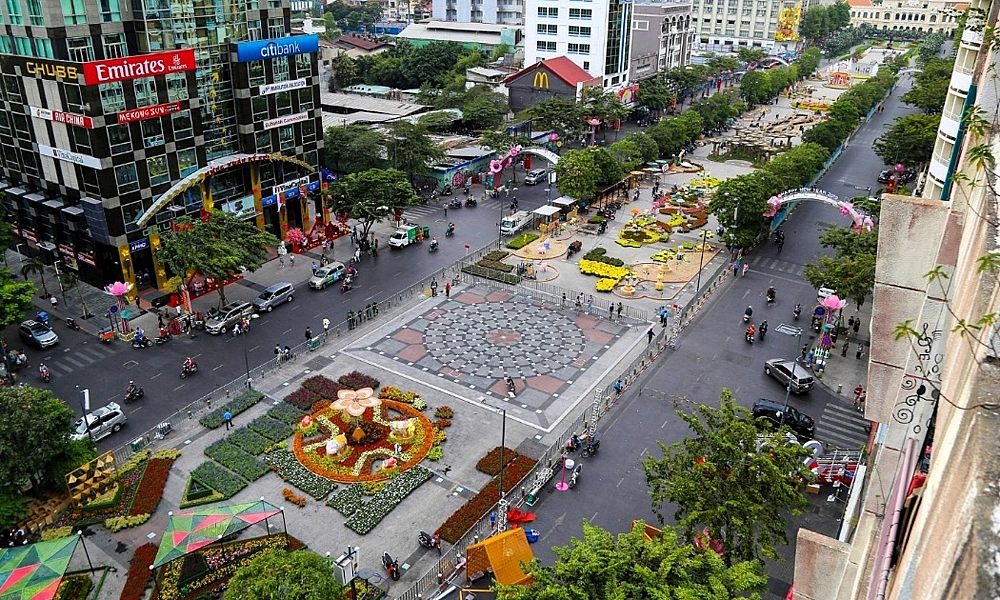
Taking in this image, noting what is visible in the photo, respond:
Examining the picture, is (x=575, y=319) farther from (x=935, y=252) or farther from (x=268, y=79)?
(x=935, y=252)

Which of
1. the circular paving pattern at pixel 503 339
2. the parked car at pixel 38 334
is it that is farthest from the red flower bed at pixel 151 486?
the circular paving pattern at pixel 503 339

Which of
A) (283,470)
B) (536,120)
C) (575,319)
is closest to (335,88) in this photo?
(536,120)

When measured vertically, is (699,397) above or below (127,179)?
below

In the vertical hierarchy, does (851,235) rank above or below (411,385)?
above

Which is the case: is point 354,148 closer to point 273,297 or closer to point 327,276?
point 327,276

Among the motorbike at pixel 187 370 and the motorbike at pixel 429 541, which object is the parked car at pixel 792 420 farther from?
the motorbike at pixel 187 370

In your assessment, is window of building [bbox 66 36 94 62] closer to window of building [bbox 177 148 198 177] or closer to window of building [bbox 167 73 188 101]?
window of building [bbox 167 73 188 101]

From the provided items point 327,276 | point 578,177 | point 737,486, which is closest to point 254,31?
point 327,276
